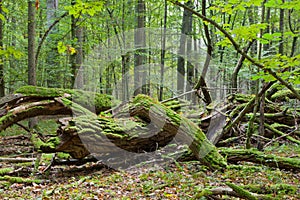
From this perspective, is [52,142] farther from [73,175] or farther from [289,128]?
[289,128]

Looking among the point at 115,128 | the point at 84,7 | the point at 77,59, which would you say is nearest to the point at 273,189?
the point at 115,128

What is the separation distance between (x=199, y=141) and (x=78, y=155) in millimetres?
2475

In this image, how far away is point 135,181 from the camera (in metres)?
4.72

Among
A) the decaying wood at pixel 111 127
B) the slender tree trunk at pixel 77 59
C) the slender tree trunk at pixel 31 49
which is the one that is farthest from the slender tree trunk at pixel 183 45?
the slender tree trunk at pixel 31 49

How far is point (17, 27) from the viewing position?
12883 millimetres

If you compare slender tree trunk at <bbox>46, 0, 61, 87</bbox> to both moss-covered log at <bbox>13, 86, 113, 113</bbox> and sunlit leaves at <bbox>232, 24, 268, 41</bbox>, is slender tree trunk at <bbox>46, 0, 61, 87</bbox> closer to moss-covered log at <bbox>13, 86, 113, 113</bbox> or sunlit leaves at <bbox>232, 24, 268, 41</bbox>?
moss-covered log at <bbox>13, 86, 113, 113</bbox>

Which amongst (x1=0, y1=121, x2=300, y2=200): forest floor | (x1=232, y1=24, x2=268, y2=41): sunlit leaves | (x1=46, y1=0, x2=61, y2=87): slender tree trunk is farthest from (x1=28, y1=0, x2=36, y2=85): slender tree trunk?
(x1=232, y1=24, x2=268, y2=41): sunlit leaves

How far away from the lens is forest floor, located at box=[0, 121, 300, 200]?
4.04m

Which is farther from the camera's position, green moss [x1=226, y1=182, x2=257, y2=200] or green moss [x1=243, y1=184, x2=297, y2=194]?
green moss [x1=243, y1=184, x2=297, y2=194]

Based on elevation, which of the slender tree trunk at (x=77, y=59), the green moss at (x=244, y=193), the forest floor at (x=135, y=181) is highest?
the slender tree trunk at (x=77, y=59)

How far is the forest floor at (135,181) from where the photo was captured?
4.04m

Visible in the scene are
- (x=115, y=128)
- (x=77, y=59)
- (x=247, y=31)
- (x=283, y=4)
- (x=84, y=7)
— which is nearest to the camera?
(x=283, y=4)

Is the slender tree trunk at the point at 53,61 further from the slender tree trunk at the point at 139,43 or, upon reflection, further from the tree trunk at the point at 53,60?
the slender tree trunk at the point at 139,43

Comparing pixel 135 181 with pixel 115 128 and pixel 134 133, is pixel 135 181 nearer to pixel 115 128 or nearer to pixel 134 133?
pixel 134 133
